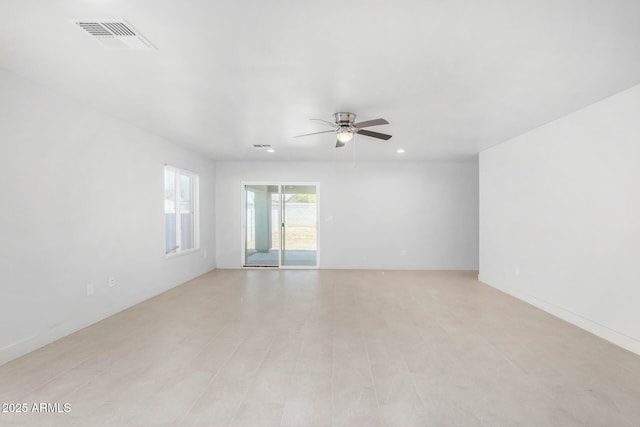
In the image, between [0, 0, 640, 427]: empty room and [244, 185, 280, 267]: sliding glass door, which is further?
[244, 185, 280, 267]: sliding glass door

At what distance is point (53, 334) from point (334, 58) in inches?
147

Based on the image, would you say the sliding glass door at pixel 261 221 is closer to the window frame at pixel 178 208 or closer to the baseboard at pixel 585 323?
the window frame at pixel 178 208

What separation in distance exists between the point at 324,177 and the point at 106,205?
4.46 m

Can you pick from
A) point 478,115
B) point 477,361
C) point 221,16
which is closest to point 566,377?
point 477,361

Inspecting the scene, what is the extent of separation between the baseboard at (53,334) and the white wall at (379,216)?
11.5 ft

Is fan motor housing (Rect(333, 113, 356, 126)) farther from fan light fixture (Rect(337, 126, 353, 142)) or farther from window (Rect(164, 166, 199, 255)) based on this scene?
window (Rect(164, 166, 199, 255))

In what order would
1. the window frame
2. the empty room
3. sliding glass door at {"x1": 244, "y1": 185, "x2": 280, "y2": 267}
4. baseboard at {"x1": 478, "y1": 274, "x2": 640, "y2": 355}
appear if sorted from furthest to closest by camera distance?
sliding glass door at {"x1": 244, "y1": 185, "x2": 280, "y2": 267}, the window frame, baseboard at {"x1": 478, "y1": 274, "x2": 640, "y2": 355}, the empty room

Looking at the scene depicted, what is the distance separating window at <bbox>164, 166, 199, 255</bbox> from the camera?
5.40m

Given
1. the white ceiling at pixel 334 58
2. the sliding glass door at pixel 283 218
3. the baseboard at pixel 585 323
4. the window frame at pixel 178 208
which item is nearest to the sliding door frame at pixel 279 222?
the sliding glass door at pixel 283 218

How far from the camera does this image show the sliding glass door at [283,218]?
7387 mm

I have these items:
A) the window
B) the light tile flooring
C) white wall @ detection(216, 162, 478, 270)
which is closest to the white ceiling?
the window

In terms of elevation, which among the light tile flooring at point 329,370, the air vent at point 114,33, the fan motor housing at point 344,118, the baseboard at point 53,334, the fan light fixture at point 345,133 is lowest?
the light tile flooring at point 329,370

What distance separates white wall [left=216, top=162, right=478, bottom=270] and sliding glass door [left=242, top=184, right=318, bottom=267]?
0.69 ft

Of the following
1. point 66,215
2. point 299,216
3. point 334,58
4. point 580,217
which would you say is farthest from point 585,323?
point 66,215
